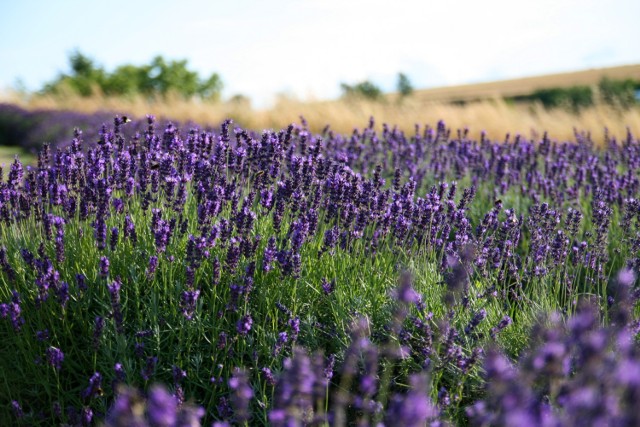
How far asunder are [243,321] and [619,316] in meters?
1.65

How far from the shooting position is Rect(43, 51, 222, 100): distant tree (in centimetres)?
2762

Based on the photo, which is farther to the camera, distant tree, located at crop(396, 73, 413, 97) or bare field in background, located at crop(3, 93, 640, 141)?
distant tree, located at crop(396, 73, 413, 97)

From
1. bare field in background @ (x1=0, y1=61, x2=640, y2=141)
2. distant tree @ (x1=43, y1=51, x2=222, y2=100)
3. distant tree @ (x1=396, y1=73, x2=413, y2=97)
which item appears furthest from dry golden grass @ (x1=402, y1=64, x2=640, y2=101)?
bare field in background @ (x1=0, y1=61, x2=640, y2=141)

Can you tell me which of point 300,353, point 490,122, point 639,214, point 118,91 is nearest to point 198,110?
point 490,122

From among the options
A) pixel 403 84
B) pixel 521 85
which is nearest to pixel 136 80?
pixel 403 84

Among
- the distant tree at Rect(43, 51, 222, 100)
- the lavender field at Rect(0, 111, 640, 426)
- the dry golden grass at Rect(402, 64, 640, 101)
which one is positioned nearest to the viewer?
the lavender field at Rect(0, 111, 640, 426)

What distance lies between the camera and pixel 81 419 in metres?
2.74

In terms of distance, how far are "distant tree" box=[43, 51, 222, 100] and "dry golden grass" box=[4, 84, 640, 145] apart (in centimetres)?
1028

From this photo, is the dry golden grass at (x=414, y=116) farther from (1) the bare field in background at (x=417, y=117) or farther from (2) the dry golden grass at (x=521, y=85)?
(2) the dry golden grass at (x=521, y=85)

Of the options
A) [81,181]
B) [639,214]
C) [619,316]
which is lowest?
[639,214]

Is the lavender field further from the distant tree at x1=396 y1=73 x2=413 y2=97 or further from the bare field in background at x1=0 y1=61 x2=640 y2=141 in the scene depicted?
the distant tree at x1=396 y1=73 x2=413 y2=97

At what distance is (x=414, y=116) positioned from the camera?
14.9 meters

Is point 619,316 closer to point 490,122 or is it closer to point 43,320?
point 43,320

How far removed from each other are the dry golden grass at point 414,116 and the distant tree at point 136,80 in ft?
33.7
